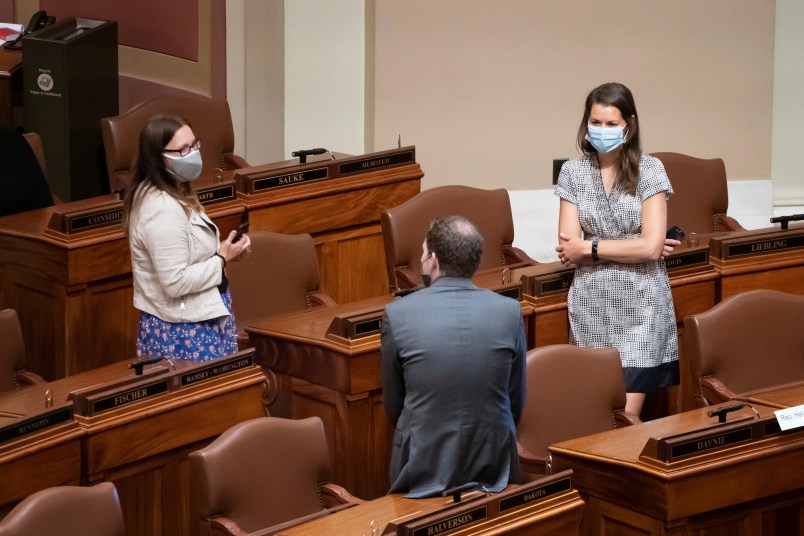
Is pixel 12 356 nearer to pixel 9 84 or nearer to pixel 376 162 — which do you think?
pixel 376 162

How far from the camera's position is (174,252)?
311cm

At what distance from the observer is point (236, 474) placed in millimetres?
2764

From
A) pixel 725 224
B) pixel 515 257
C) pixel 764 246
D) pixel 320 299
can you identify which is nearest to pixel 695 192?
pixel 725 224

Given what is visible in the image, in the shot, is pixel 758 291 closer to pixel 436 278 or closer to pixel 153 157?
pixel 436 278

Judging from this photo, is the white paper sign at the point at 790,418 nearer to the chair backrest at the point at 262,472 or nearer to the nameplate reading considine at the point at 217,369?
the chair backrest at the point at 262,472

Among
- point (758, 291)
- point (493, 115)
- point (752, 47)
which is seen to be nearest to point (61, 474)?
point (758, 291)

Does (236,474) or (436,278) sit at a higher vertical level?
(436,278)

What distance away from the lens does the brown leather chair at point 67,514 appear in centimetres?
242

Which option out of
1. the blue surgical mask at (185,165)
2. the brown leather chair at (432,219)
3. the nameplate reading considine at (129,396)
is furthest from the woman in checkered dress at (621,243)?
the nameplate reading considine at (129,396)

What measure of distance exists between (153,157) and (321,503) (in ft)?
2.93

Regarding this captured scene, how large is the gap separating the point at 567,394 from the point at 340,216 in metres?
1.28

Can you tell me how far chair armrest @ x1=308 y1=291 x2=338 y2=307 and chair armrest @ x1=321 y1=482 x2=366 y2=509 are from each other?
0.98 m

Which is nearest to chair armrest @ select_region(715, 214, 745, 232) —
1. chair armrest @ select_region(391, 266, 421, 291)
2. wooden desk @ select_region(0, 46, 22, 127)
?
chair armrest @ select_region(391, 266, 421, 291)

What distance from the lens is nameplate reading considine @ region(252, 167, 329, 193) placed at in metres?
4.13
